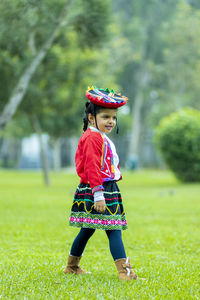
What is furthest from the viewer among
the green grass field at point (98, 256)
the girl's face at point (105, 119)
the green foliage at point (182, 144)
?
the green foliage at point (182, 144)

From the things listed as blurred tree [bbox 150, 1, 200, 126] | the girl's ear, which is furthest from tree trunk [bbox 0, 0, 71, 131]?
blurred tree [bbox 150, 1, 200, 126]

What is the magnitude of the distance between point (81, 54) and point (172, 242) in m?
13.4

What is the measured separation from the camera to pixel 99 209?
3.79 meters

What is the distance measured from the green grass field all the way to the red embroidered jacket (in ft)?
2.75

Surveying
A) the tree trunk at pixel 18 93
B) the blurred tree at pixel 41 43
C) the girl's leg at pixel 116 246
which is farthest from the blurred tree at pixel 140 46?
the girl's leg at pixel 116 246

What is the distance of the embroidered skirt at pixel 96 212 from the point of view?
3.86 metres

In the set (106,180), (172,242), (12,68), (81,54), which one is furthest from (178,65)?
(106,180)

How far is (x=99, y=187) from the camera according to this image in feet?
12.4

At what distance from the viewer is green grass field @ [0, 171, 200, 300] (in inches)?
140

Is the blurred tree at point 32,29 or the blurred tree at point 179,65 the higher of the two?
the blurred tree at point 32,29

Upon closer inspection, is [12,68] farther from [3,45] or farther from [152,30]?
[152,30]

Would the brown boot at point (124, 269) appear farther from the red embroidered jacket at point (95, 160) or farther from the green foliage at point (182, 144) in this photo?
the green foliage at point (182, 144)

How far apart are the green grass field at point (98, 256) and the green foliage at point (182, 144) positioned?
372 inches

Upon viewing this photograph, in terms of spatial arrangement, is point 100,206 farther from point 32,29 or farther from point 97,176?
point 32,29
